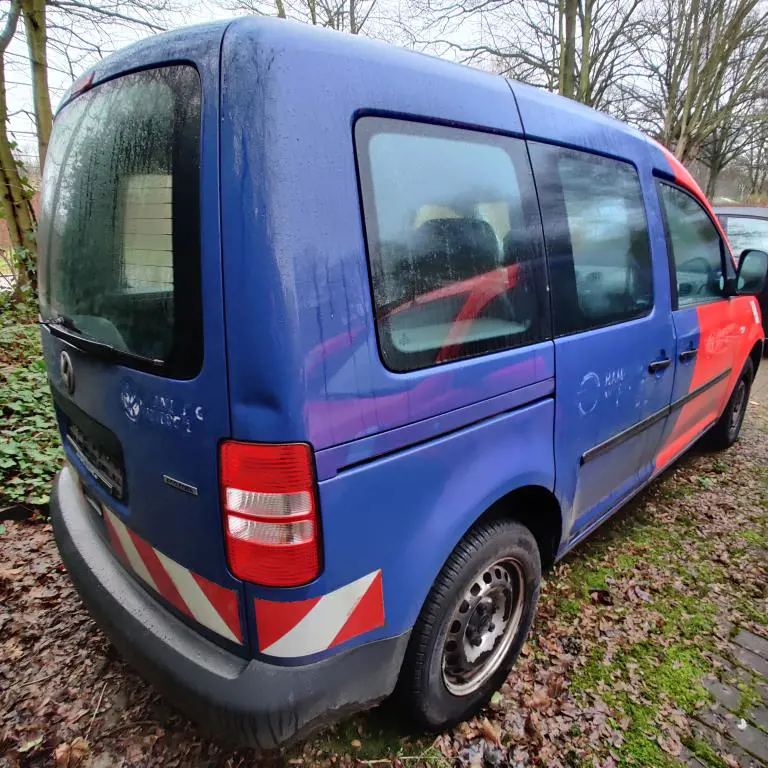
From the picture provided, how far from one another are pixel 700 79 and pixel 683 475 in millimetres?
15776

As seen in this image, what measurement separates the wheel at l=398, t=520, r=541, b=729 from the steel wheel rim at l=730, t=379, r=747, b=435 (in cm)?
313

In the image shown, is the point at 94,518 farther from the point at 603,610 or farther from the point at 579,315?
the point at 603,610

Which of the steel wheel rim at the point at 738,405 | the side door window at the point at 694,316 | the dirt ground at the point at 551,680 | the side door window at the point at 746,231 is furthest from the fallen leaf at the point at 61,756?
the side door window at the point at 746,231

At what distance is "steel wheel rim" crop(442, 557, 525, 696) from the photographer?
1.71 meters

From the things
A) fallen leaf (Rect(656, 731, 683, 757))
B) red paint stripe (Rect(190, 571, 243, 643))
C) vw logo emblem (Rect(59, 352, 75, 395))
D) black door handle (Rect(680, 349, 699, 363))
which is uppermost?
vw logo emblem (Rect(59, 352, 75, 395))

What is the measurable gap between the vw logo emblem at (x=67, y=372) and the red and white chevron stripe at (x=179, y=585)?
0.41 m

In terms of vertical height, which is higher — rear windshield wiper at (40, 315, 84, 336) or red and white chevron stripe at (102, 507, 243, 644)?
rear windshield wiper at (40, 315, 84, 336)

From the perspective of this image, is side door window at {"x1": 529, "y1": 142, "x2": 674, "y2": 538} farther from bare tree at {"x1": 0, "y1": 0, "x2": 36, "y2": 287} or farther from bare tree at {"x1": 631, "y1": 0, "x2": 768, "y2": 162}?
bare tree at {"x1": 631, "y1": 0, "x2": 768, "y2": 162}

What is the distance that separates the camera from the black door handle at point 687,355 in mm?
2698

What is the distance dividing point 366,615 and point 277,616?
0.79 ft

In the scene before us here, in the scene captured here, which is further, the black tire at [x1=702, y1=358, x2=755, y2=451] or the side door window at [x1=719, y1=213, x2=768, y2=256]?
the side door window at [x1=719, y1=213, x2=768, y2=256]

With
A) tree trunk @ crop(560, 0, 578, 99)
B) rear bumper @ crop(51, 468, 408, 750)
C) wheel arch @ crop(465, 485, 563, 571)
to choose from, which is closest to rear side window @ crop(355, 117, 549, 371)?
wheel arch @ crop(465, 485, 563, 571)

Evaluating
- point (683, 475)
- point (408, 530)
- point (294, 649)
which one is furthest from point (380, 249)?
point (683, 475)

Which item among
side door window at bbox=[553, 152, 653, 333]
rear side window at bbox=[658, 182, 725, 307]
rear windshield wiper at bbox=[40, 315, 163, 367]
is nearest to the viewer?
rear windshield wiper at bbox=[40, 315, 163, 367]
